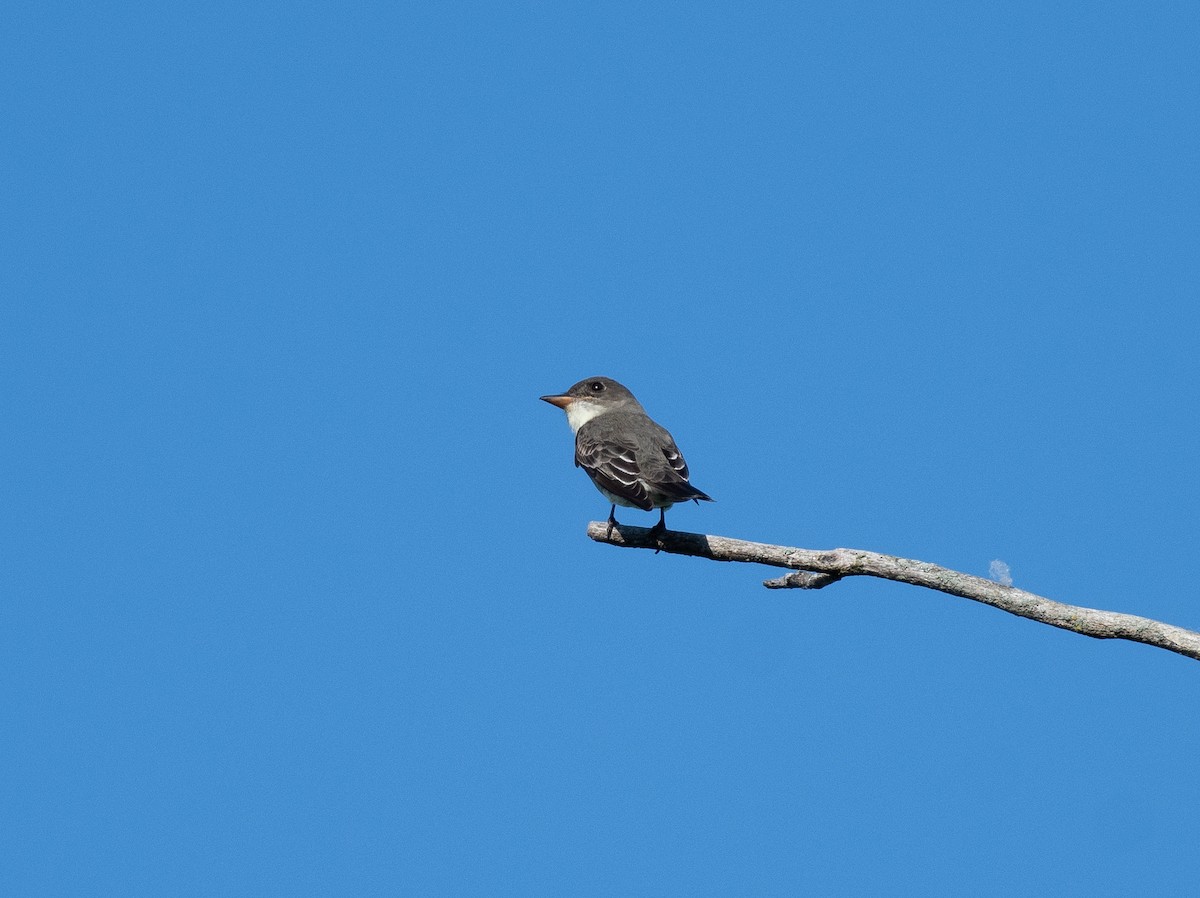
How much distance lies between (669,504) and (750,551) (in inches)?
81.9

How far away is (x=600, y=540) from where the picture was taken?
9445 millimetres

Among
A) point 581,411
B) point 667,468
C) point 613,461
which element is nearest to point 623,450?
point 613,461

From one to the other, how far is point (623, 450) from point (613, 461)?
20 centimetres

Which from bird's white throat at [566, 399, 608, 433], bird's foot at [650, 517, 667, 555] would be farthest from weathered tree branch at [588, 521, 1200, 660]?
bird's white throat at [566, 399, 608, 433]

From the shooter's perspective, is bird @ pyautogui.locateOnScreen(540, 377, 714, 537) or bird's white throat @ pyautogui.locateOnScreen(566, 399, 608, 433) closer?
bird @ pyautogui.locateOnScreen(540, 377, 714, 537)

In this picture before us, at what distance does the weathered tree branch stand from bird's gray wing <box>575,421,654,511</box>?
1.25 metres

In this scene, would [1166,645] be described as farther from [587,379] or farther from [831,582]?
[587,379]

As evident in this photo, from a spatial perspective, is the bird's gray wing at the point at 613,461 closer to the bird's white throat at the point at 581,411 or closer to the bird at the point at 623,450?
the bird at the point at 623,450

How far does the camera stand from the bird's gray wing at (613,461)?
958cm

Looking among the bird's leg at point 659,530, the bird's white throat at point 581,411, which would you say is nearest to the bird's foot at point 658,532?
the bird's leg at point 659,530

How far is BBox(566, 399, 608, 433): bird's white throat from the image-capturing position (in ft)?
39.4

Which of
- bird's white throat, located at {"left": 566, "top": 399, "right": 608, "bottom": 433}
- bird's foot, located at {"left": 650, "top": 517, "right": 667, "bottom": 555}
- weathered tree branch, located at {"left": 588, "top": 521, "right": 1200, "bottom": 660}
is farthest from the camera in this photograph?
bird's white throat, located at {"left": 566, "top": 399, "right": 608, "bottom": 433}

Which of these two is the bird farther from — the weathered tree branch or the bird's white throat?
the weathered tree branch

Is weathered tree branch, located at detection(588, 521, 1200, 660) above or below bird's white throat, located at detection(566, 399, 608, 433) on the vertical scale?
below
